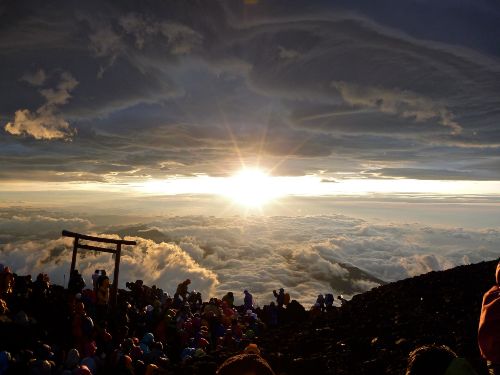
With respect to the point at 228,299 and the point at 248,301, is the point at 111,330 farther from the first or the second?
the point at 248,301

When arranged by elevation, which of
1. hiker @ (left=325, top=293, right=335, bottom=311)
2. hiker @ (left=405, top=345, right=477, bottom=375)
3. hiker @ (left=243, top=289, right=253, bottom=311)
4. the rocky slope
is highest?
hiker @ (left=405, top=345, right=477, bottom=375)

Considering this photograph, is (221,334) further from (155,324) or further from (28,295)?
(28,295)

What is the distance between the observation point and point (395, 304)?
15.6m

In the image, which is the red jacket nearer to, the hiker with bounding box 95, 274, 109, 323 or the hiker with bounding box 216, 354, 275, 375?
the hiker with bounding box 216, 354, 275, 375

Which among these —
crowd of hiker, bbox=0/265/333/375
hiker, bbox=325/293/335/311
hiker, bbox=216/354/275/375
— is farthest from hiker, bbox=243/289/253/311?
hiker, bbox=216/354/275/375

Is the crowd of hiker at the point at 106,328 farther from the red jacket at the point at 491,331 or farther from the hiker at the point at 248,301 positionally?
the red jacket at the point at 491,331

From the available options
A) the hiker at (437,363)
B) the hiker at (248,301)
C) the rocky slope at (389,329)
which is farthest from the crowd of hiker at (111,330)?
the hiker at (437,363)

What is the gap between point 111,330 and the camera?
15961 millimetres

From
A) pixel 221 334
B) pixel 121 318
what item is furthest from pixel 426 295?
pixel 121 318

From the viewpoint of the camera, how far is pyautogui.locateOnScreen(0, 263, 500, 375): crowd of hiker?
10.9 metres

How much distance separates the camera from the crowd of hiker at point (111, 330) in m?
10.9

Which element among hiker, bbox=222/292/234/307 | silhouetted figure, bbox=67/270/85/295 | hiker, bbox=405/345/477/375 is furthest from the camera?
hiker, bbox=222/292/234/307

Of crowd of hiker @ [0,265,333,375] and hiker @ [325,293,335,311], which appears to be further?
hiker @ [325,293,335,311]

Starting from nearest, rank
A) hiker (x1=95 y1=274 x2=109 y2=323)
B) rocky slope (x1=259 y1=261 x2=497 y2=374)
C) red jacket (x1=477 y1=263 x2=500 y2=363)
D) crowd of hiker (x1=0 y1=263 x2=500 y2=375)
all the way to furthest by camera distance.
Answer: red jacket (x1=477 y1=263 x2=500 y2=363) → rocky slope (x1=259 y1=261 x2=497 y2=374) → crowd of hiker (x1=0 y1=263 x2=500 y2=375) → hiker (x1=95 y1=274 x2=109 y2=323)
